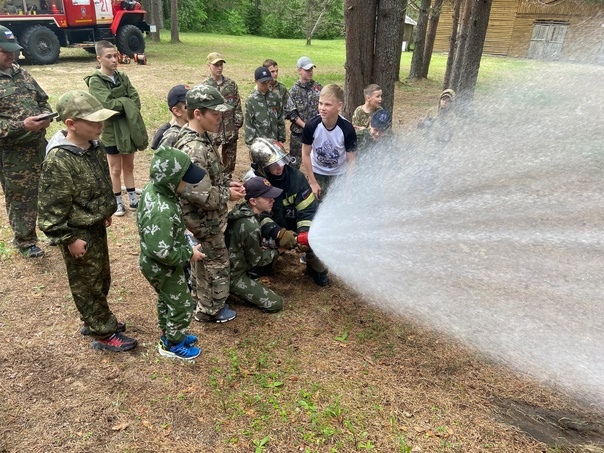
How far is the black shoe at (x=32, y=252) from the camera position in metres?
5.20

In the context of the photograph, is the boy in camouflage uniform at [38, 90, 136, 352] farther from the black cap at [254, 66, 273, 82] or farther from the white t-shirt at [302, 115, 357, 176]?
the black cap at [254, 66, 273, 82]

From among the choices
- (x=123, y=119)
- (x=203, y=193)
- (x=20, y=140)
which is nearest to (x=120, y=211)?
(x=123, y=119)

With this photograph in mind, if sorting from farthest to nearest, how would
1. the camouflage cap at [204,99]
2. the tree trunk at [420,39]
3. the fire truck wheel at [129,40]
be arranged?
the fire truck wheel at [129,40] → the tree trunk at [420,39] → the camouflage cap at [204,99]

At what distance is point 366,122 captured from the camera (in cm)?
638

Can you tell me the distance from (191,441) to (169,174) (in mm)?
1840

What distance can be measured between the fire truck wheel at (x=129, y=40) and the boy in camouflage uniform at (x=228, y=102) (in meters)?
15.6

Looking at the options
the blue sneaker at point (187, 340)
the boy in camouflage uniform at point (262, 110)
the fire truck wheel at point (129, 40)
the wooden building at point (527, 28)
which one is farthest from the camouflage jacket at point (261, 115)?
the wooden building at point (527, 28)

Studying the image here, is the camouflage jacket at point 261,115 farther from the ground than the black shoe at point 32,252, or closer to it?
farther from the ground

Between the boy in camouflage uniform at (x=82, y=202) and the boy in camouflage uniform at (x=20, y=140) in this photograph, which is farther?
the boy in camouflage uniform at (x=20, y=140)

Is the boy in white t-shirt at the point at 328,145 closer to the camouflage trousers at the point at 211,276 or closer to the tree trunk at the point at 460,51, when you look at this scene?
the camouflage trousers at the point at 211,276

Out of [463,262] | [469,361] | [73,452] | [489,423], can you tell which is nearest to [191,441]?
[73,452]

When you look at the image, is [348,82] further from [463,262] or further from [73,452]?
[73,452]

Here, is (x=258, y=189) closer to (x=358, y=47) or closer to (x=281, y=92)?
(x=281, y=92)

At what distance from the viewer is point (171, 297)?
3414 mm
